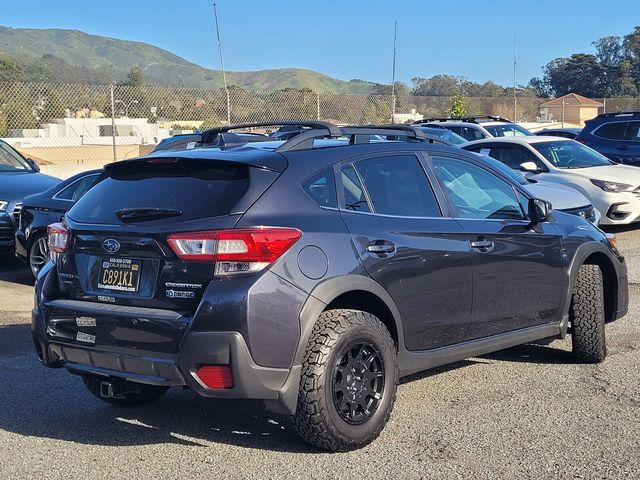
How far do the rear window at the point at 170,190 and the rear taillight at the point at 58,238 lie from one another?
4.2 inches

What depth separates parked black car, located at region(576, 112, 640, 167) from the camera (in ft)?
57.3

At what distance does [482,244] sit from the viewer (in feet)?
18.5

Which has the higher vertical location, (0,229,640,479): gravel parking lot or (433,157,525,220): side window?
(433,157,525,220): side window

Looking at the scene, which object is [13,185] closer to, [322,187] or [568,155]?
[322,187]

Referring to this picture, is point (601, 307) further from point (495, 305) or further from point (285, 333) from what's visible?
point (285, 333)

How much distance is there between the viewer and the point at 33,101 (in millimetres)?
18609

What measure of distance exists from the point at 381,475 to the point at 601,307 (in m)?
2.76

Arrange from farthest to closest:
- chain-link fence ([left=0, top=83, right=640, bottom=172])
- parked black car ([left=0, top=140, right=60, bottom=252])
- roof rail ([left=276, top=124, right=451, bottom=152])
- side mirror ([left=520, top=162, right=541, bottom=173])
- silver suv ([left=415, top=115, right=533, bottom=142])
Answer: silver suv ([left=415, top=115, right=533, bottom=142]) → chain-link fence ([left=0, top=83, right=640, bottom=172]) → side mirror ([left=520, top=162, right=541, bottom=173]) → parked black car ([left=0, top=140, right=60, bottom=252]) → roof rail ([left=276, top=124, right=451, bottom=152])

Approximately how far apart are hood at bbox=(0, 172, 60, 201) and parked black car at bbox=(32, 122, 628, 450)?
655cm

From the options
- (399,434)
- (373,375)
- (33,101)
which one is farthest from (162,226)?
(33,101)

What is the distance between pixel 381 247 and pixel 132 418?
1974 millimetres

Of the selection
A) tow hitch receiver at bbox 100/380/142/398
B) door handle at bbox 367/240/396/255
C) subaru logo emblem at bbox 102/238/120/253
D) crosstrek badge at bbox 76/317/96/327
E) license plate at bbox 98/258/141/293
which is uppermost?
subaru logo emblem at bbox 102/238/120/253

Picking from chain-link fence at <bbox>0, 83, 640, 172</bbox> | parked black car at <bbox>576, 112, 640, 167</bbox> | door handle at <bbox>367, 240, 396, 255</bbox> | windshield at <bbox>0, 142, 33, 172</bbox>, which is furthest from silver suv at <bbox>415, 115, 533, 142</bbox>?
door handle at <bbox>367, 240, 396, 255</bbox>

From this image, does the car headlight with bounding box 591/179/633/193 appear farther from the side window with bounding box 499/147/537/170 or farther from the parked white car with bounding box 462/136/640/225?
the side window with bounding box 499/147/537/170
